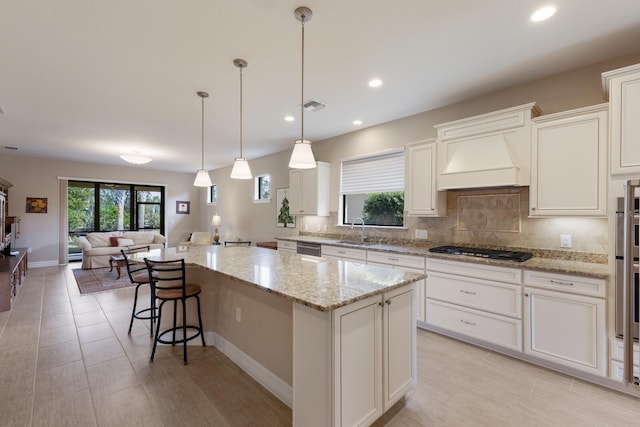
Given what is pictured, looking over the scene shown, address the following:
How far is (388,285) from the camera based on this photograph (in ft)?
5.70

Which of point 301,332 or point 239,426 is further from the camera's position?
point 239,426

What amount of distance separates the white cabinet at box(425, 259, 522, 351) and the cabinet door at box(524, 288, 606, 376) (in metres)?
0.10

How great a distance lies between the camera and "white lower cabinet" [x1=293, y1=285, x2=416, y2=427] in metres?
1.45

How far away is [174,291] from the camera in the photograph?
255 centimetres

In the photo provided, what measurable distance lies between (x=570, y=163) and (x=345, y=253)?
2.58 metres

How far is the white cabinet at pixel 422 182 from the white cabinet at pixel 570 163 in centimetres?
93

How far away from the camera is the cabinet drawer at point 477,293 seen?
257 cm

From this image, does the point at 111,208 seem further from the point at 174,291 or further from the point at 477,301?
the point at 477,301

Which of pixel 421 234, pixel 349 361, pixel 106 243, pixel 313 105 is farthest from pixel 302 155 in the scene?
pixel 106 243

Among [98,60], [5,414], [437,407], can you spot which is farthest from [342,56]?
[5,414]

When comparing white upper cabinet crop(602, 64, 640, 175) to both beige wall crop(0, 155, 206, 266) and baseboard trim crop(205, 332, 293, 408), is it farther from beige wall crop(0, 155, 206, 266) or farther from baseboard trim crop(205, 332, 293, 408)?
beige wall crop(0, 155, 206, 266)

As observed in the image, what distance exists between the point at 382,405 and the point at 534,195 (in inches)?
91.5

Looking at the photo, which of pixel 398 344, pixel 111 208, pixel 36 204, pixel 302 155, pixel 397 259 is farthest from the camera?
pixel 111 208

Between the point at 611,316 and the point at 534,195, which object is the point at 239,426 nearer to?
the point at 611,316
